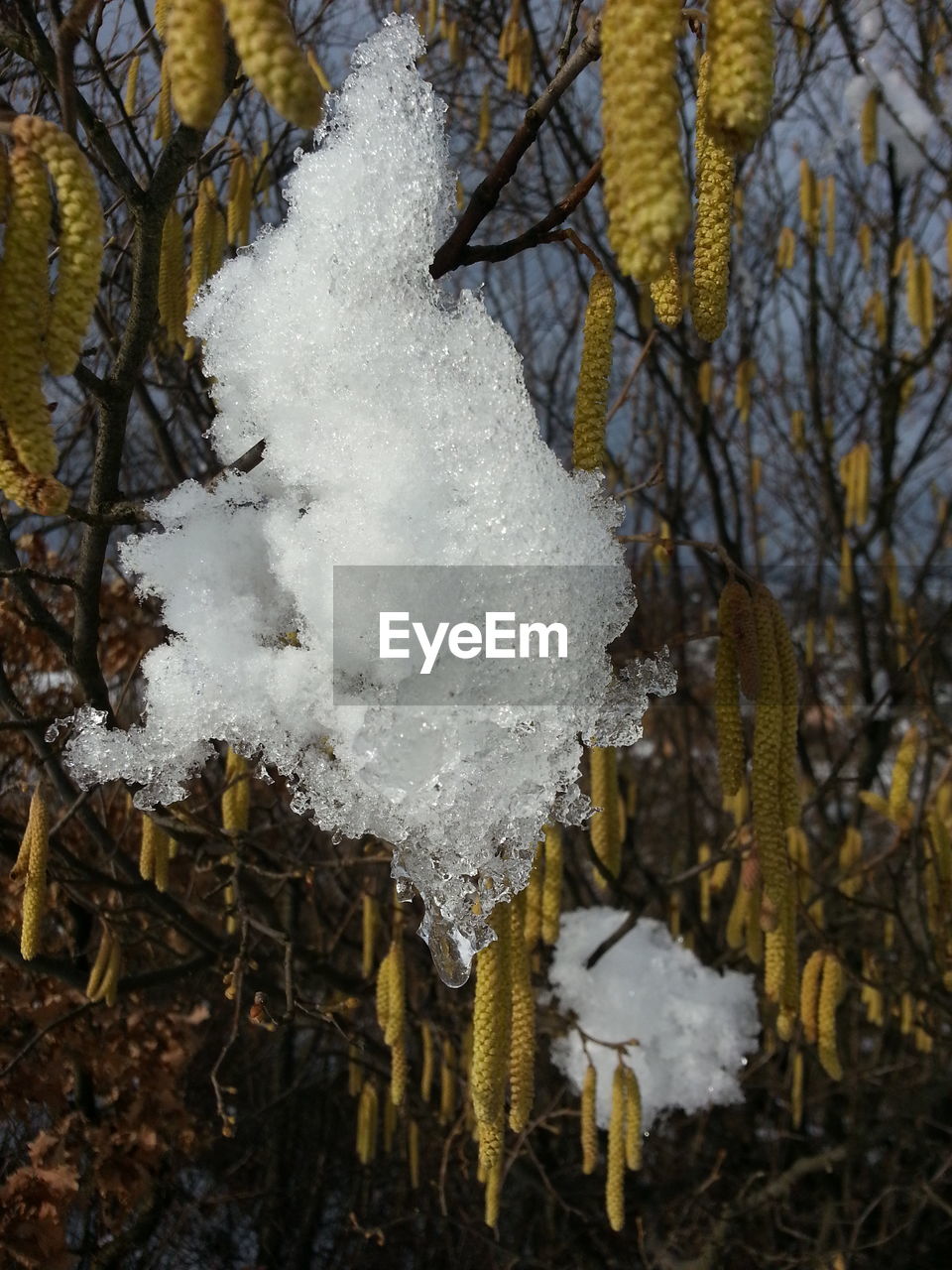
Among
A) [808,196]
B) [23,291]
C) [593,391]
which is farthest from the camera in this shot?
[808,196]

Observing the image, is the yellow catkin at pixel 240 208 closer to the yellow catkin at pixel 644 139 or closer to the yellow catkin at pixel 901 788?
the yellow catkin at pixel 644 139

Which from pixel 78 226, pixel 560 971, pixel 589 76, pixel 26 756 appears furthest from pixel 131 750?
pixel 589 76

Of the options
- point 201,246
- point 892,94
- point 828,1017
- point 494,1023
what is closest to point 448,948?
point 494,1023

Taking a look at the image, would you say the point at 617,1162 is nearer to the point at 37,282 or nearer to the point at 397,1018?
the point at 397,1018

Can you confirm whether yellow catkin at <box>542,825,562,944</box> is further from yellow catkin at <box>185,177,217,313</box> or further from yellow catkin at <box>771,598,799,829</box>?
yellow catkin at <box>185,177,217,313</box>

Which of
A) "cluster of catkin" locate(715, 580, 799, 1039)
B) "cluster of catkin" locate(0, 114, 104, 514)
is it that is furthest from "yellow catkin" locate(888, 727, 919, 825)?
"cluster of catkin" locate(0, 114, 104, 514)

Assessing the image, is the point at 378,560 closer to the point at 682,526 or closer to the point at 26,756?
the point at 26,756

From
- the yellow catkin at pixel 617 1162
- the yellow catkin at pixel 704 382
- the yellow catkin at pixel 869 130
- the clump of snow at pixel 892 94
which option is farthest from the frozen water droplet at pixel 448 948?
the clump of snow at pixel 892 94
